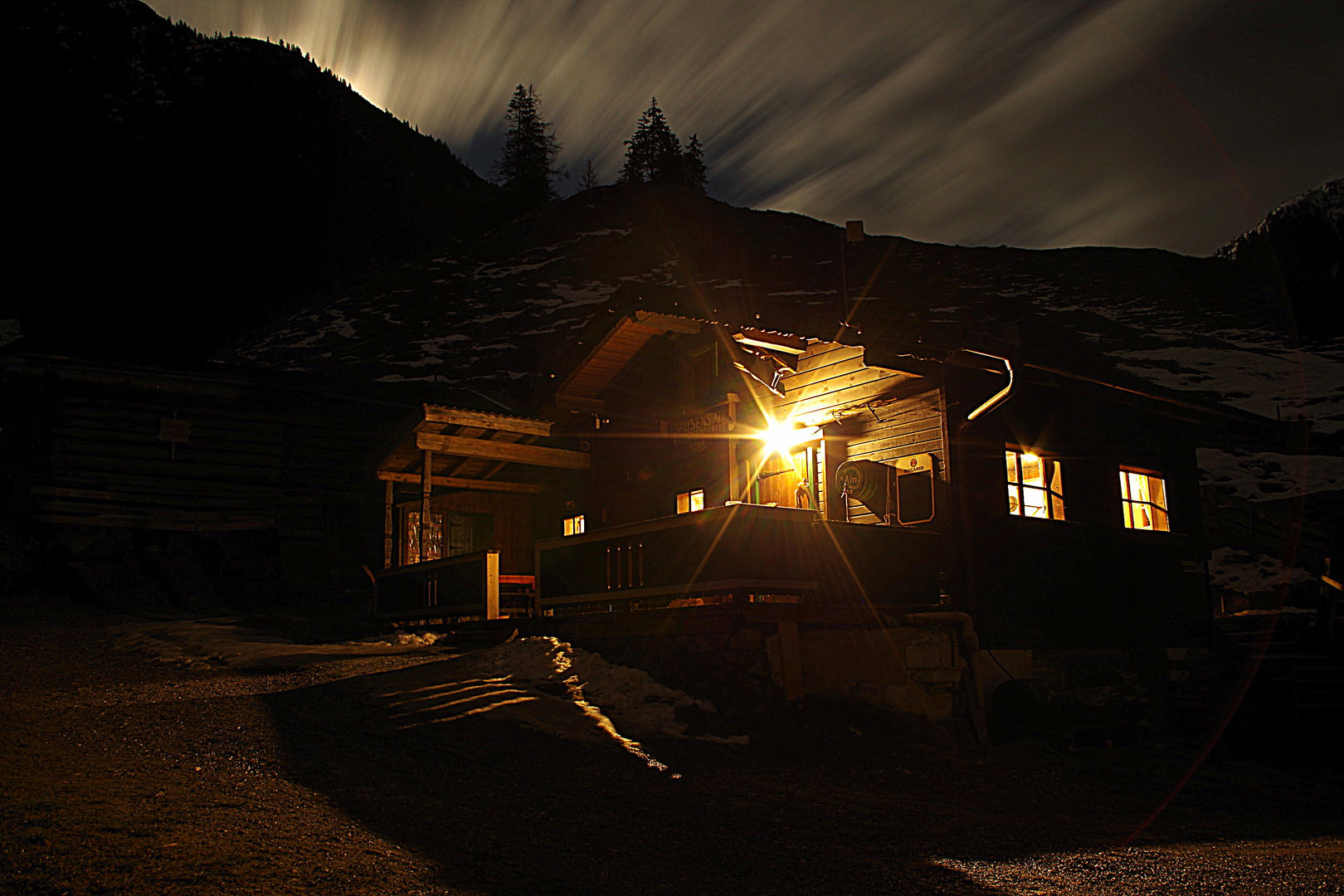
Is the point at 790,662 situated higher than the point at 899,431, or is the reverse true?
the point at 899,431

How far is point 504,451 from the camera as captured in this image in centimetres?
1639

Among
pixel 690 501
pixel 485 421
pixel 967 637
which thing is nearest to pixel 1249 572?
pixel 967 637

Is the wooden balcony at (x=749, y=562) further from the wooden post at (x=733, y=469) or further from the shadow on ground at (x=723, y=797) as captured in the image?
the wooden post at (x=733, y=469)

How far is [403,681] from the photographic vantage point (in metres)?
9.06

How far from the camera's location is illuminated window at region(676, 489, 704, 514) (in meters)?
15.1

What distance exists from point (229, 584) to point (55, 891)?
58.6 feet

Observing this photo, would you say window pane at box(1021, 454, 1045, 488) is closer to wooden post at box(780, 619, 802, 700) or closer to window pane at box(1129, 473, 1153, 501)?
window pane at box(1129, 473, 1153, 501)

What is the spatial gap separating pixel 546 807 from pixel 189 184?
258ft

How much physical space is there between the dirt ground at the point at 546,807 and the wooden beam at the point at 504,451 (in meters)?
6.15

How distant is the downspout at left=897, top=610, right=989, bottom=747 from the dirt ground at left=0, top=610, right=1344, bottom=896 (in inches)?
30.5

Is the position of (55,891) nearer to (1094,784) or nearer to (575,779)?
(575,779)

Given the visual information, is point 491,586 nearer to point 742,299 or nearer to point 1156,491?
point 742,299

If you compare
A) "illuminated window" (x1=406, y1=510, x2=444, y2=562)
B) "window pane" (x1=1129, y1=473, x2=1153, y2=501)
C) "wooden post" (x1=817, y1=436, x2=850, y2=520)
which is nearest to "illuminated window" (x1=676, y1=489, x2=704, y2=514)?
"wooden post" (x1=817, y1=436, x2=850, y2=520)

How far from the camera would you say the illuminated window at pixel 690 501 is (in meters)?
15.1
